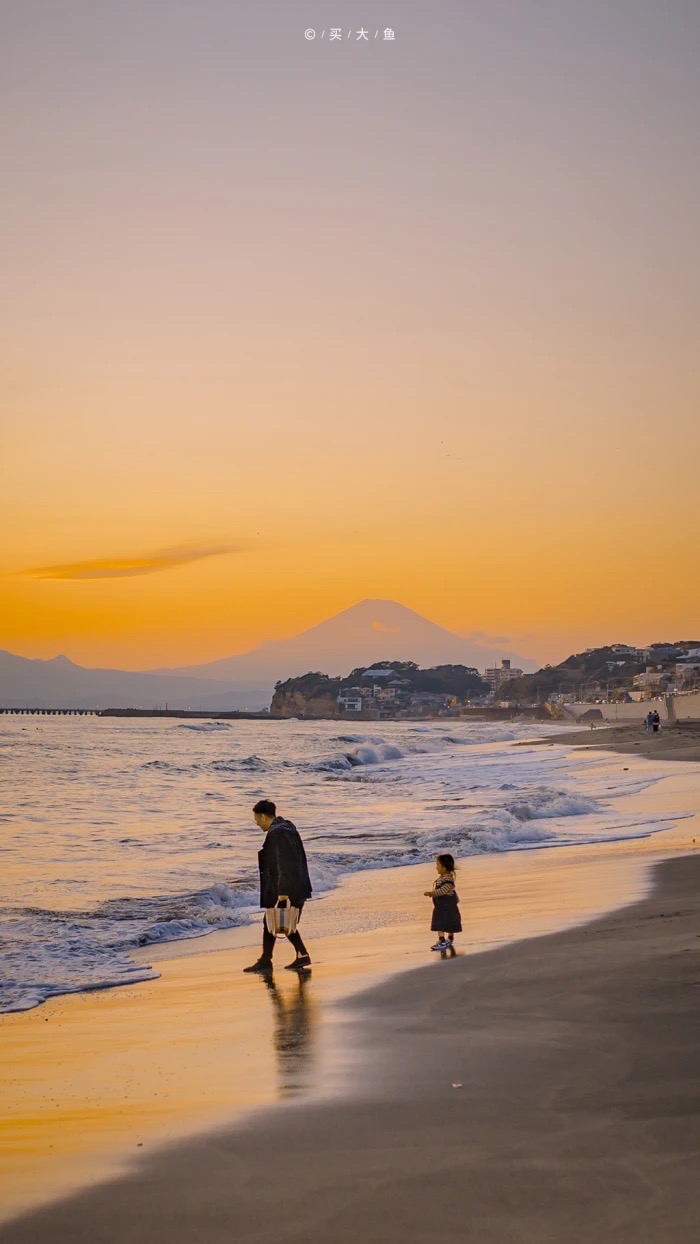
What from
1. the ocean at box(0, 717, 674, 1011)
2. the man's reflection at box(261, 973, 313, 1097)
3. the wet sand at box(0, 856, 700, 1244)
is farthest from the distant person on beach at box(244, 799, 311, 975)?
the wet sand at box(0, 856, 700, 1244)

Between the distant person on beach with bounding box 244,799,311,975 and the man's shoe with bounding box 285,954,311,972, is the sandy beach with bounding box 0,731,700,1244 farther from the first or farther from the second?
the distant person on beach with bounding box 244,799,311,975

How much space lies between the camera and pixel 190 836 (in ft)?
70.9

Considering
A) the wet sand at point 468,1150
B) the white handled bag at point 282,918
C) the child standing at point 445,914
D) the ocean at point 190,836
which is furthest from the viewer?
the ocean at point 190,836

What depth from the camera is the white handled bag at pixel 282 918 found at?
1016 cm

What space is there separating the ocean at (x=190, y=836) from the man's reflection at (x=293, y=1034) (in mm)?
1704

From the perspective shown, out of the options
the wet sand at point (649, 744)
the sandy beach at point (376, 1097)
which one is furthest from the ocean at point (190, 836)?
the wet sand at point (649, 744)

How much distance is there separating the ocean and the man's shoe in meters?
1.29

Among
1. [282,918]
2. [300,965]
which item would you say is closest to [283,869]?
[282,918]

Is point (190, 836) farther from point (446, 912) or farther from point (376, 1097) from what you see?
point (376, 1097)

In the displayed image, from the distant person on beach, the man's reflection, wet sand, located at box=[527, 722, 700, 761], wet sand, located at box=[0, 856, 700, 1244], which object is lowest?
wet sand, located at box=[527, 722, 700, 761]

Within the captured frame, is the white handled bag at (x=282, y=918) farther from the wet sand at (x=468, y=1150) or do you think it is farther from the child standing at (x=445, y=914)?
the wet sand at (x=468, y=1150)

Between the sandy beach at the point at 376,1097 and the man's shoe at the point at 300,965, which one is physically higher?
the sandy beach at the point at 376,1097

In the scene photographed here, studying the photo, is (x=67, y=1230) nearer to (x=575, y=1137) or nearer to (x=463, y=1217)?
(x=463, y=1217)

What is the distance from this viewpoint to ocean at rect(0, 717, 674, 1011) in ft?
38.1
